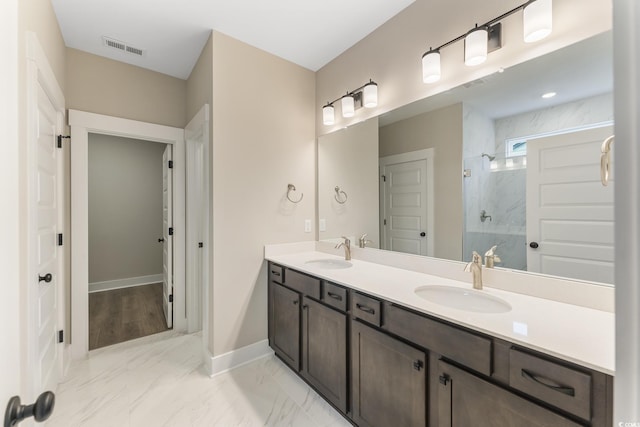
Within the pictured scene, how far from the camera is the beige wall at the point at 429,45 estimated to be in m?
1.30

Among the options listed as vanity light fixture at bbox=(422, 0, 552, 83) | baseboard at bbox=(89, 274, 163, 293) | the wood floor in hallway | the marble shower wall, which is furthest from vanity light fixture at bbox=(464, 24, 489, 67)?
baseboard at bbox=(89, 274, 163, 293)

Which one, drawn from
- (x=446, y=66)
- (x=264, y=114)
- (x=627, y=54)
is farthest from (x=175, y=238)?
(x=627, y=54)

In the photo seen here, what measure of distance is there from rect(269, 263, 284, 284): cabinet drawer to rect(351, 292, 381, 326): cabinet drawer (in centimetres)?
84

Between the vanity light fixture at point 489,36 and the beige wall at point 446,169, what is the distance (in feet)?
0.85

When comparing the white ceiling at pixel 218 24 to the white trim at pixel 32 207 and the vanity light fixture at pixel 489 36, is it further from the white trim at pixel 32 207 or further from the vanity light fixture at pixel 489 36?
the white trim at pixel 32 207

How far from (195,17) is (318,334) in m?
2.46

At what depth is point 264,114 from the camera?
2.52 metres

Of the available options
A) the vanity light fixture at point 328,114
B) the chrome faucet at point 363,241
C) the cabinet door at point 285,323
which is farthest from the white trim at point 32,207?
the chrome faucet at point 363,241

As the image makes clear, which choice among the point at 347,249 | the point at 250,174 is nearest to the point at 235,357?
the point at 347,249

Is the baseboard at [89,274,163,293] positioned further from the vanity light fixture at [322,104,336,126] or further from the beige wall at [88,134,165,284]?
the vanity light fixture at [322,104,336,126]

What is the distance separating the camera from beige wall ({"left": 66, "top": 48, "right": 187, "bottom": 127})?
2.48m

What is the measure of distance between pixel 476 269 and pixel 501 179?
1.71 ft

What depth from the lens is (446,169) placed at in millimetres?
1852

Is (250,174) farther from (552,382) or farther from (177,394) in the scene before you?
(552,382)
